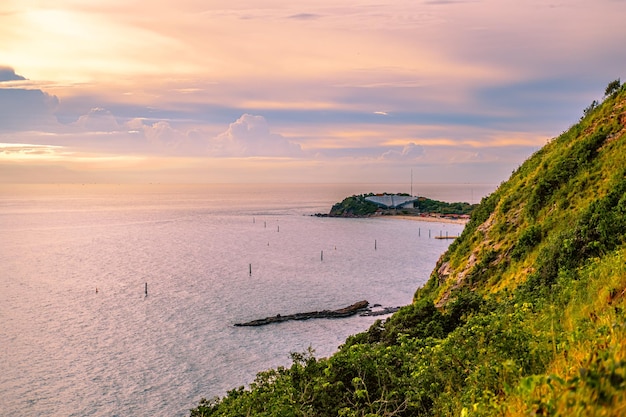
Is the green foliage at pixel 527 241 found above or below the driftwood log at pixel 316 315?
above

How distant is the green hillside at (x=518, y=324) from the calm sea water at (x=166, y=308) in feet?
72.9

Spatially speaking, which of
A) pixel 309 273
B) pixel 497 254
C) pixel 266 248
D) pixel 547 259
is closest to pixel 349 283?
pixel 309 273

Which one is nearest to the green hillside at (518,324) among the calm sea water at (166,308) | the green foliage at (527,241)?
the green foliage at (527,241)

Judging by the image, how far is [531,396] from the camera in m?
4.84

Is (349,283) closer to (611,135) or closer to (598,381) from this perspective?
(611,135)

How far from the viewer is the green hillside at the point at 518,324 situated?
593cm

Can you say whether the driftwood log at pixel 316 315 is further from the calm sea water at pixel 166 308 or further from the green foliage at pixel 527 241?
the green foliage at pixel 527 241

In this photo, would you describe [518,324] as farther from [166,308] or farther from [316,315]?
[166,308]

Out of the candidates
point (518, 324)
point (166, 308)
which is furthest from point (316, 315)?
point (518, 324)

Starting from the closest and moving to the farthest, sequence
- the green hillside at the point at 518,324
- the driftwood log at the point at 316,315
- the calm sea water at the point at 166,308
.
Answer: the green hillside at the point at 518,324, the calm sea water at the point at 166,308, the driftwood log at the point at 316,315

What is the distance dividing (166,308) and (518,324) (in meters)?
59.4

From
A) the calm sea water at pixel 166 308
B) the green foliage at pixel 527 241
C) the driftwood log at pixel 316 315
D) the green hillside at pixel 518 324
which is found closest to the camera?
the green hillside at pixel 518 324

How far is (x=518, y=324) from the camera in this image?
40.9 ft

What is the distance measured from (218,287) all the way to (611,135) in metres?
62.7
